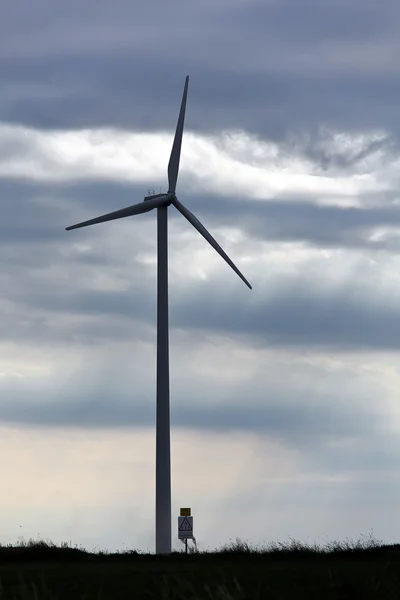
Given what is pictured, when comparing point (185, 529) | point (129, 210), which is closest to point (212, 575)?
point (185, 529)

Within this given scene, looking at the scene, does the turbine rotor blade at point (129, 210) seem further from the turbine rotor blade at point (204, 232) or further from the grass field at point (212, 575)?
the grass field at point (212, 575)

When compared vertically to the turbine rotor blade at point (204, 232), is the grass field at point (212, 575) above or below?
below

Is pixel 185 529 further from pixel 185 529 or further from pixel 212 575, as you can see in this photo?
pixel 212 575

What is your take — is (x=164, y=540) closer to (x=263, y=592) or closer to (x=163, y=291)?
(x=163, y=291)

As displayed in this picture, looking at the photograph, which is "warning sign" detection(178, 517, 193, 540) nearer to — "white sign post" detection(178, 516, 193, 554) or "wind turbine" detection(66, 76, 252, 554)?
"white sign post" detection(178, 516, 193, 554)

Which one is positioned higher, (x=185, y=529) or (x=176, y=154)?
(x=176, y=154)

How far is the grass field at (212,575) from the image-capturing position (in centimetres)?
3158

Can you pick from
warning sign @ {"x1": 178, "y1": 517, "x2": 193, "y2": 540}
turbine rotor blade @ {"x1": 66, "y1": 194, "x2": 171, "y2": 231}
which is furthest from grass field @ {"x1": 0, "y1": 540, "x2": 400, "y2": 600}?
turbine rotor blade @ {"x1": 66, "y1": 194, "x2": 171, "y2": 231}

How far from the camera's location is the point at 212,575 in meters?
36.6

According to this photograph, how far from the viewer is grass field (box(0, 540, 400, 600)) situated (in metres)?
31.6

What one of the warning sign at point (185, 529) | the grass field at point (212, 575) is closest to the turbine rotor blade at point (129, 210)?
the warning sign at point (185, 529)

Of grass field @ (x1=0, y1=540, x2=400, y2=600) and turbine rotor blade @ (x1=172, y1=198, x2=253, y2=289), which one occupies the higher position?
turbine rotor blade @ (x1=172, y1=198, x2=253, y2=289)

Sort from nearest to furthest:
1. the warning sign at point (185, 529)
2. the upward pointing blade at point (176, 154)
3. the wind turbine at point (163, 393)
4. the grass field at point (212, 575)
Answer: the grass field at point (212, 575), the warning sign at point (185, 529), the wind turbine at point (163, 393), the upward pointing blade at point (176, 154)

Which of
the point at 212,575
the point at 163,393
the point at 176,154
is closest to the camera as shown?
the point at 212,575
